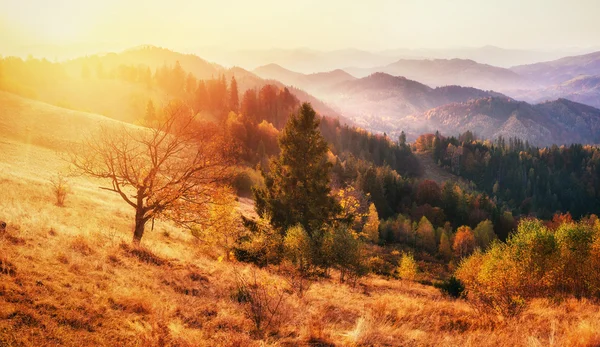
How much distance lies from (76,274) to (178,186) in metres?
8.48

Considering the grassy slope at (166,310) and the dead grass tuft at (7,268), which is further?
the dead grass tuft at (7,268)

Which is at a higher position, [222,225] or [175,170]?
[175,170]

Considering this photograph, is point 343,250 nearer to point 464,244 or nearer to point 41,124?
point 464,244

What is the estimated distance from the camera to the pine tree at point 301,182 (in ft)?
109

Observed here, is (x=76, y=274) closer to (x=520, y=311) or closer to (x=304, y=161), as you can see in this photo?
(x=520, y=311)

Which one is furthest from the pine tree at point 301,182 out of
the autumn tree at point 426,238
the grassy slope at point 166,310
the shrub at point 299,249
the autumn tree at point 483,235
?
the autumn tree at point 483,235

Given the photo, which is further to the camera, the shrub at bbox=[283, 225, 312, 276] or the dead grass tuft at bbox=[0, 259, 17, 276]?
the shrub at bbox=[283, 225, 312, 276]

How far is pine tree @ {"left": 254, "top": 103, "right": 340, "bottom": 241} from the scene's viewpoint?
33.2 metres

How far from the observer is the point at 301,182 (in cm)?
3328

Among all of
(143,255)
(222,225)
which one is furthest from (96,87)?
(143,255)

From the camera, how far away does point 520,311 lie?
17000 mm

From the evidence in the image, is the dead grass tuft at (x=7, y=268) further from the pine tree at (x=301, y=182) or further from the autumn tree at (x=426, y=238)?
the autumn tree at (x=426, y=238)

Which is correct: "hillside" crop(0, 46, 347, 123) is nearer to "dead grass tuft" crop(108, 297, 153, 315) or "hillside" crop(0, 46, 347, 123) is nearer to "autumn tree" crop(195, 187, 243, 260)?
"autumn tree" crop(195, 187, 243, 260)

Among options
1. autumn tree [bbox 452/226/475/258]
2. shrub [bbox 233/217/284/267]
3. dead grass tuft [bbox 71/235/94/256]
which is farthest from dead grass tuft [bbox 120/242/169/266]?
autumn tree [bbox 452/226/475/258]
